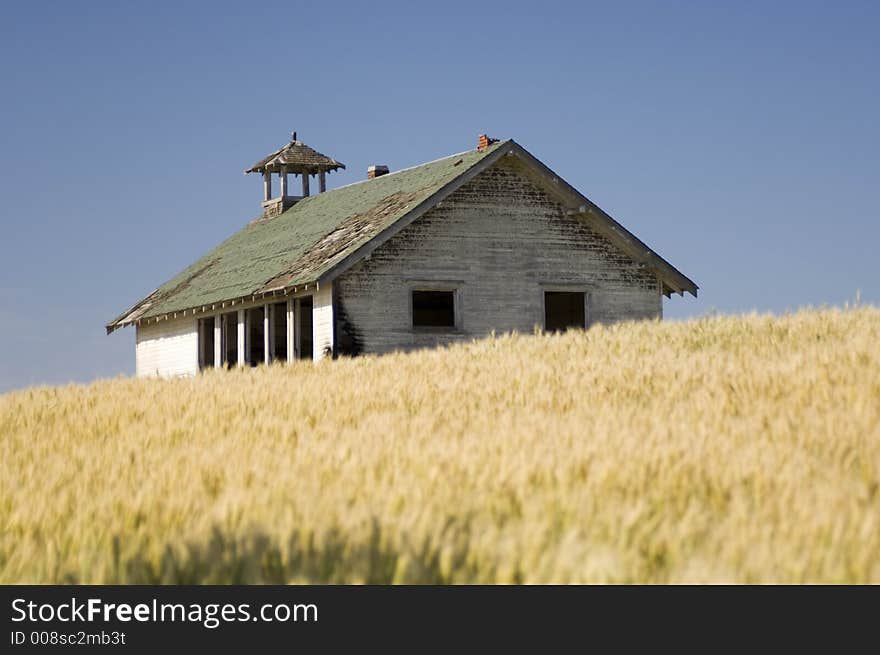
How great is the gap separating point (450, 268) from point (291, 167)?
49.6 feet

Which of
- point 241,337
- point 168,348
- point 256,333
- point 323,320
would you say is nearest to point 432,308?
point 241,337

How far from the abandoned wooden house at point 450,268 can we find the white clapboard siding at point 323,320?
0.04 m

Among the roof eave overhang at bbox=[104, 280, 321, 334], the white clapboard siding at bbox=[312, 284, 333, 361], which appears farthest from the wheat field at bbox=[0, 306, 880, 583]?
the roof eave overhang at bbox=[104, 280, 321, 334]

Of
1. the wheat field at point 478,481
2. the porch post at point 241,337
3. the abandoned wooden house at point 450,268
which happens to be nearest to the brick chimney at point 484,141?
the abandoned wooden house at point 450,268

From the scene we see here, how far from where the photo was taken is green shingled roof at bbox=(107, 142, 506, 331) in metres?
29.9

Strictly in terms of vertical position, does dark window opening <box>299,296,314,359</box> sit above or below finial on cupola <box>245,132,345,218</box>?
below

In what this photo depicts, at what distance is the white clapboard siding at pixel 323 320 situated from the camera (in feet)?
93.5

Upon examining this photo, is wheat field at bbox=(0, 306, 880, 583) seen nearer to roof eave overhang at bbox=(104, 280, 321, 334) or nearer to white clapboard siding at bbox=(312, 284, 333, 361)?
white clapboard siding at bbox=(312, 284, 333, 361)

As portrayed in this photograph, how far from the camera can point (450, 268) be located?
29859mm

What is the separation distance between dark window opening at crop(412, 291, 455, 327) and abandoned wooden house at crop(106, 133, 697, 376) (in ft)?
0.14

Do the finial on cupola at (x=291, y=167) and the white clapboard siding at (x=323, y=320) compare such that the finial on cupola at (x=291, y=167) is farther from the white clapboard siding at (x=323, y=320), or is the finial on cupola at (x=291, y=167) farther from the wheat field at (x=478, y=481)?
the wheat field at (x=478, y=481)
